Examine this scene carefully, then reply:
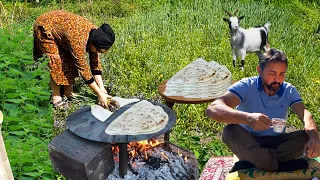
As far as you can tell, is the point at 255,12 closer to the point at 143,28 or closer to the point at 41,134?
the point at 143,28

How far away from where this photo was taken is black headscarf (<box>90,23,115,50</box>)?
5230 millimetres

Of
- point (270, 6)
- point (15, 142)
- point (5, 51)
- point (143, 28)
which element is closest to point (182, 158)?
point (15, 142)

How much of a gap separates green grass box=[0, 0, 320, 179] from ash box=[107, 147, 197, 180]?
1.94ft

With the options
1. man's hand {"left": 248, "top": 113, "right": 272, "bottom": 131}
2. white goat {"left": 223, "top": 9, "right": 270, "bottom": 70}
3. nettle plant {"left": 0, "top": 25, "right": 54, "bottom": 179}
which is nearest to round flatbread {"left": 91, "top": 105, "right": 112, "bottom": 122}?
nettle plant {"left": 0, "top": 25, "right": 54, "bottom": 179}

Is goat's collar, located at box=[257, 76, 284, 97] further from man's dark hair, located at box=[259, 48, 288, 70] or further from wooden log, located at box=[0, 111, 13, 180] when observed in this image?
wooden log, located at box=[0, 111, 13, 180]

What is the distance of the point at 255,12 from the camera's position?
9.34 meters

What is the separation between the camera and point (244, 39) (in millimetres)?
6992

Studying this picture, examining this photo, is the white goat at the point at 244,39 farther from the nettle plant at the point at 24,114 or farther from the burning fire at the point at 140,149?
the burning fire at the point at 140,149

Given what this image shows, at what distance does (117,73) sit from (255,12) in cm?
339

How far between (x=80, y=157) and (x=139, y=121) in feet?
1.56

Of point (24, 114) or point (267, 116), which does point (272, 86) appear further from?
point (24, 114)

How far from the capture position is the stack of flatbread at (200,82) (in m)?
4.38

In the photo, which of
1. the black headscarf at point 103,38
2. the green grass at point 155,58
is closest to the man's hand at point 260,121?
the green grass at point 155,58

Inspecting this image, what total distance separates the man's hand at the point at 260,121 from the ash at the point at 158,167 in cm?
86
